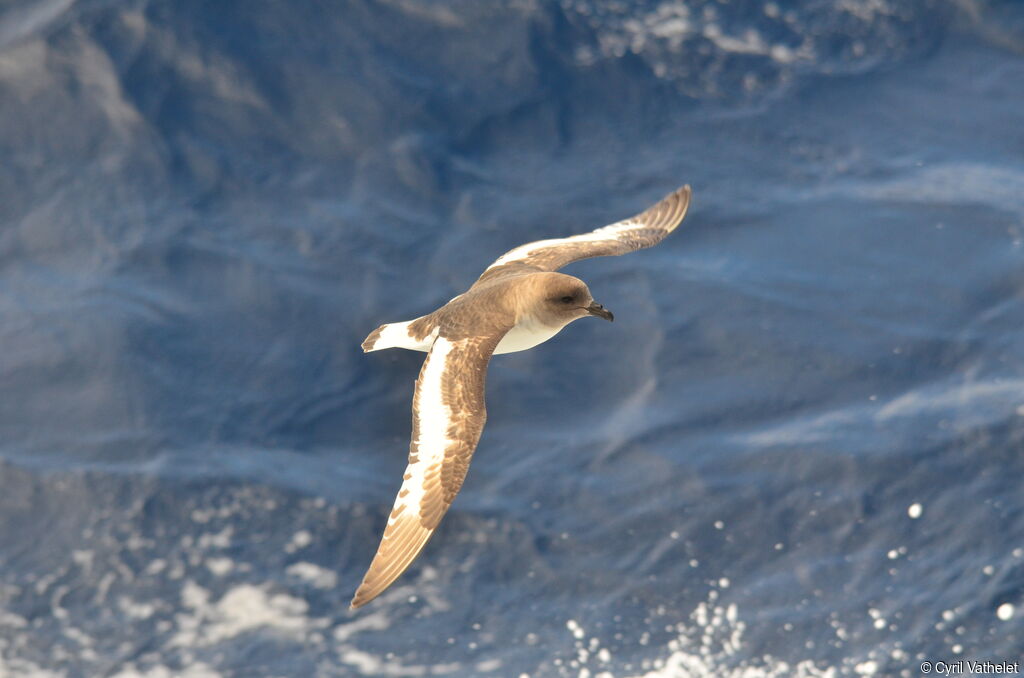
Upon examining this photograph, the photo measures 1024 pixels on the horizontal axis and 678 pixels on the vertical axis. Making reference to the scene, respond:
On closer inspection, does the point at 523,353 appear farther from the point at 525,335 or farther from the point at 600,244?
the point at 525,335

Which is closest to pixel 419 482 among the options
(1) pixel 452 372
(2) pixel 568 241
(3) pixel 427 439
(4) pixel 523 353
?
(3) pixel 427 439

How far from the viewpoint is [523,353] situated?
16734 millimetres

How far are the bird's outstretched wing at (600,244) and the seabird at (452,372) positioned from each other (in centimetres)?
27

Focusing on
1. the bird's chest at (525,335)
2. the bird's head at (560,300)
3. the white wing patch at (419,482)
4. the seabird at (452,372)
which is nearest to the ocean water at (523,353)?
the seabird at (452,372)

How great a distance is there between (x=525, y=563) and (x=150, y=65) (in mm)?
8266

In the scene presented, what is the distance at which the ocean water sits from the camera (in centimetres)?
1545

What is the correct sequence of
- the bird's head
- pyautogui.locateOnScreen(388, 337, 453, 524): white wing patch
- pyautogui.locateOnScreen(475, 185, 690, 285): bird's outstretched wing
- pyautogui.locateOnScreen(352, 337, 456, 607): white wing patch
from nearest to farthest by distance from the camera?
pyautogui.locateOnScreen(352, 337, 456, 607): white wing patch
pyautogui.locateOnScreen(388, 337, 453, 524): white wing patch
the bird's head
pyautogui.locateOnScreen(475, 185, 690, 285): bird's outstretched wing

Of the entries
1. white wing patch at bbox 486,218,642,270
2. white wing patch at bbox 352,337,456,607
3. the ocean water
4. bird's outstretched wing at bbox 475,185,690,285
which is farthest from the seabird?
the ocean water

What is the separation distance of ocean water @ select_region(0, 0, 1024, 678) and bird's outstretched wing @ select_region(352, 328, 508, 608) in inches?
216

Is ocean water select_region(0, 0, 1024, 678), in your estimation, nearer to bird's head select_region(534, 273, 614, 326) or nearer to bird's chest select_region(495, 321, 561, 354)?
bird's chest select_region(495, 321, 561, 354)

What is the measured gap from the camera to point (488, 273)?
13180mm

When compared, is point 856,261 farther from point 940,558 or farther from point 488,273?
point 488,273

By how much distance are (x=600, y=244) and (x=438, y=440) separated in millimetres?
3586

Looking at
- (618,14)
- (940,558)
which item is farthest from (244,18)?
(940,558)
